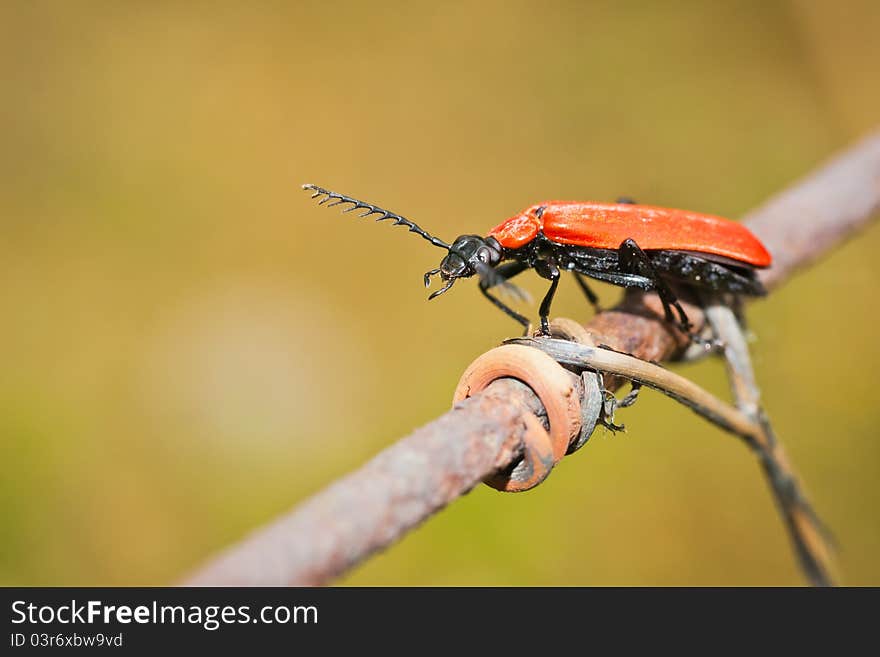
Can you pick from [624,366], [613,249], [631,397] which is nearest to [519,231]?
[613,249]

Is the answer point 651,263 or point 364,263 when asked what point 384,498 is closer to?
point 651,263

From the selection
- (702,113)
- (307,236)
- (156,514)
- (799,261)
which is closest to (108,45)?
(307,236)

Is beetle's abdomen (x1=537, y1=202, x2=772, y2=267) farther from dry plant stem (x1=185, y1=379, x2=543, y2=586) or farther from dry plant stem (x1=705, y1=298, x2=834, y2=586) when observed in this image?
dry plant stem (x1=185, y1=379, x2=543, y2=586)

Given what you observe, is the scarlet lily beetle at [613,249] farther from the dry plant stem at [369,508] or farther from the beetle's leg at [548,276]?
the dry plant stem at [369,508]

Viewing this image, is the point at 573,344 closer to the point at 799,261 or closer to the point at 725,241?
the point at 725,241

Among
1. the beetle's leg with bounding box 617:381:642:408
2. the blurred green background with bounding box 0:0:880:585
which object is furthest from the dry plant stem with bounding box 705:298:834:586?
the blurred green background with bounding box 0:0:880:585

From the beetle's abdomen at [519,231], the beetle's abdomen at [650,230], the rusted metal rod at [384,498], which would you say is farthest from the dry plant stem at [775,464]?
the rusted metal rod at [384,498]
